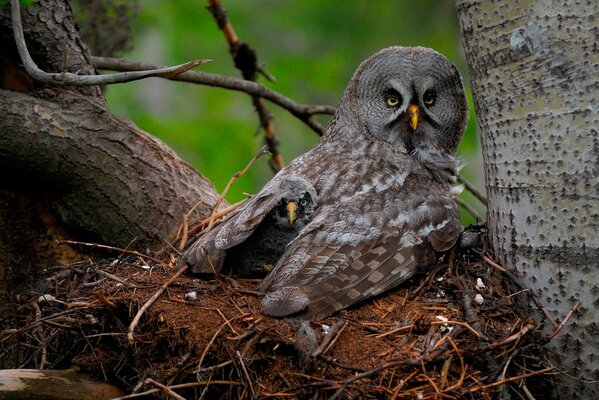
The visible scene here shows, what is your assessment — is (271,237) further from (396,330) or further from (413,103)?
(413,103)

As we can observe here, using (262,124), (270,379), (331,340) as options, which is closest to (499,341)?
(331,340)

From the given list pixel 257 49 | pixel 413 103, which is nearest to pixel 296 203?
pixel 413 103

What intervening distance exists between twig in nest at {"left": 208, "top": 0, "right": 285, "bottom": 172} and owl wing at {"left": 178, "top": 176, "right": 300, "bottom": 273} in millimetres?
1480

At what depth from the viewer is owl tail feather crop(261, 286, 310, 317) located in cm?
386

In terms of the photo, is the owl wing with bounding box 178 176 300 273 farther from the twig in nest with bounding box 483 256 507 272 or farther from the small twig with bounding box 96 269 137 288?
the twig in nest with bounding box 483 256 507 272

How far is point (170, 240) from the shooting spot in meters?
5.27

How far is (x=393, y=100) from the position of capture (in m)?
5.55

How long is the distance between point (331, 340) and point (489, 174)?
1241 millimetres

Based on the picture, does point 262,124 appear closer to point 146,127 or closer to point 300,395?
point 146,127

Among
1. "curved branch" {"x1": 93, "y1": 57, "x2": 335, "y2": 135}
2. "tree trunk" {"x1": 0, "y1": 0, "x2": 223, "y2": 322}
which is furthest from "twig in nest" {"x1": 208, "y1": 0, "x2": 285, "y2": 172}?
"tree trunk" {"x1": 0, "y1": 0, "x2": 223, "y2": 322}

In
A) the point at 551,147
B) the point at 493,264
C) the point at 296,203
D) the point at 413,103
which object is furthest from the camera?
the point at 413,103

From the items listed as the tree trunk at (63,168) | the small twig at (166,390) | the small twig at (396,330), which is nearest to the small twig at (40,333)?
the tree trunk at (63,168)

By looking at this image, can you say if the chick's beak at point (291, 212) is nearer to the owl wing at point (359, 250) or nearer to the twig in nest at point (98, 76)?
the owl wing at point (359, 250)

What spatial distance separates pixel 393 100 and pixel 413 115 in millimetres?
265
